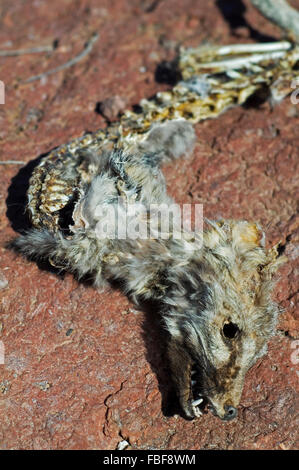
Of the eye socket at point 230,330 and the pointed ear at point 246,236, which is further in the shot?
the pointed ear at point 246,236

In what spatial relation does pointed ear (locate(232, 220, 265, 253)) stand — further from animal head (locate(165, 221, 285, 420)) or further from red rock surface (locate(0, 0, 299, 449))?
red rock surface (locate(0, 0, 299, 449))

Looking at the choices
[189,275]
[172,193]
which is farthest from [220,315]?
[172,193]

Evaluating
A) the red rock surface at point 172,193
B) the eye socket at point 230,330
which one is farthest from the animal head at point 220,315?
the red rock surface at point 172,193

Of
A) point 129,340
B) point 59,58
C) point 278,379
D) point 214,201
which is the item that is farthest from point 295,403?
point 59,58

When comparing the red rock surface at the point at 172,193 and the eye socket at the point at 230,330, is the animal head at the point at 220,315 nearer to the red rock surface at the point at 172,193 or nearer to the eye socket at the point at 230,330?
the eye socket at the point at 230,330

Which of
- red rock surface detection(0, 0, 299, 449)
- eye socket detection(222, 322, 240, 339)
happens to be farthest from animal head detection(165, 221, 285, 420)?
red rock surface detection(0, 0, 299, 449)

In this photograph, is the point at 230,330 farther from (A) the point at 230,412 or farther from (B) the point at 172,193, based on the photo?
(B) the point at 172,193

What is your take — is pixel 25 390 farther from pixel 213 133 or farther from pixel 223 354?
pixel 213 133

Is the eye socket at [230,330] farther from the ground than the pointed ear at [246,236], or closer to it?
closer to it

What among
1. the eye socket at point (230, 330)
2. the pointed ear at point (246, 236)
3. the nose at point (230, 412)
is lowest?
the nose at point (230, 412)
